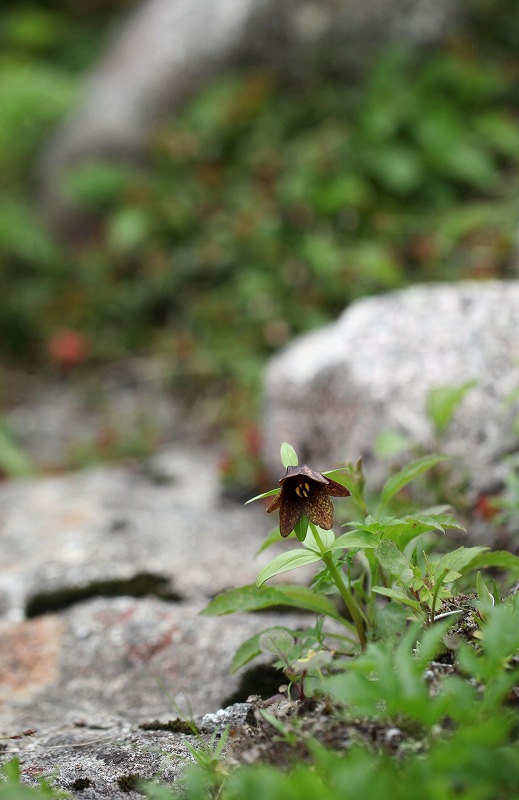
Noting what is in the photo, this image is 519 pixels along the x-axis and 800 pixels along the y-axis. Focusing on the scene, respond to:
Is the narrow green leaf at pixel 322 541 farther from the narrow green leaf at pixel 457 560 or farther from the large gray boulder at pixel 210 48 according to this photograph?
the large gray boulder at pixel 210 48

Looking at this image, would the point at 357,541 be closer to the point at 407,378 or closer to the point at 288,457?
the point at 288,457

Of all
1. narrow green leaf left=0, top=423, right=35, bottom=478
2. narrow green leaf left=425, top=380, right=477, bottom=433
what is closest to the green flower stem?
narrow green leaf left=425, top=380, right=477, bottom=433

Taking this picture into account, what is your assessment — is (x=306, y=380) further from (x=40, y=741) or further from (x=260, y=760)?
(x=260, y=760)

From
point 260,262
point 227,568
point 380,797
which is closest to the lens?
point 380,797

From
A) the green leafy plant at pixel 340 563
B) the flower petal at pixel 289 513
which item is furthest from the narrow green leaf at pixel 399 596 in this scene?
the flower petal at pixel 289 513

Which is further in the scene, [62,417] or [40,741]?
[62,417]

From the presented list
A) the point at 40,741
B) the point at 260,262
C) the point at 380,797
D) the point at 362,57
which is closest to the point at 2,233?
the point at 260,262
